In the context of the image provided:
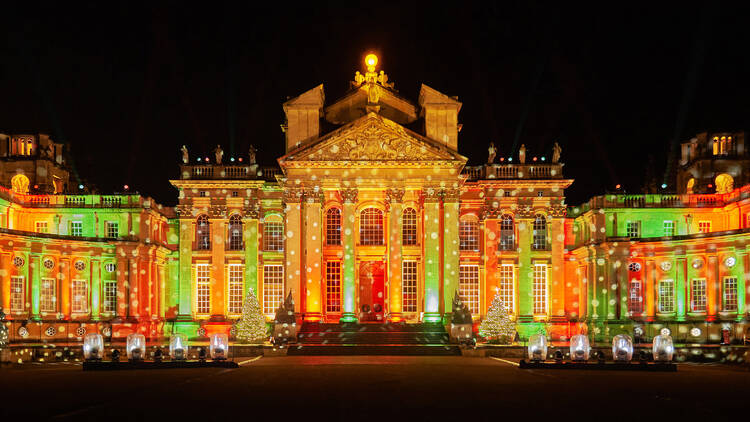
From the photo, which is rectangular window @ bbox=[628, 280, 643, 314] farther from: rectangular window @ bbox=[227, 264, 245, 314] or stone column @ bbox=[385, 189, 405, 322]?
rectangular window @ bbox=[227, 264, 245, 314]

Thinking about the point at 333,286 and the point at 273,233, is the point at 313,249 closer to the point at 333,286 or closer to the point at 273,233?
the point at 333,286

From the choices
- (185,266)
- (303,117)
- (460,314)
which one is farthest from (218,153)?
(460,314)

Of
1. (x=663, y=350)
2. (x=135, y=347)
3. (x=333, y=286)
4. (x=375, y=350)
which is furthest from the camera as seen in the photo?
(x=333, y=286)

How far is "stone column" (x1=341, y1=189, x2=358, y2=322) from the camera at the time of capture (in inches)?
1854

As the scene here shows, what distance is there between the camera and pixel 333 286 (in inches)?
1984

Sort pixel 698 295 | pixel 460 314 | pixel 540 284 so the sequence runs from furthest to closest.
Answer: pixel 540 284
pixel 698 295
pixel 460 314

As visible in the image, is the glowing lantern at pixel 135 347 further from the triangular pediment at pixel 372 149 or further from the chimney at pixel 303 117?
the chimney at pixel 303 117

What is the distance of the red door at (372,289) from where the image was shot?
5103 centimetres

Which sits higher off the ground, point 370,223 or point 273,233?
point 370,223

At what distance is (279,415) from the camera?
1634cm

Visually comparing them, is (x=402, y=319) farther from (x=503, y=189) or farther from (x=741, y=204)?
(x=741, y=204)

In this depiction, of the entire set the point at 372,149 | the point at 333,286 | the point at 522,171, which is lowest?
the point at 333,286

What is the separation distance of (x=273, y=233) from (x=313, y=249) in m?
6.83

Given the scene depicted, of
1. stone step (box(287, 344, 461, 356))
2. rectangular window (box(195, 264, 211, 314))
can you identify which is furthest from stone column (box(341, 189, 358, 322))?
rectangular window (box(195, 264, 211, 314))
